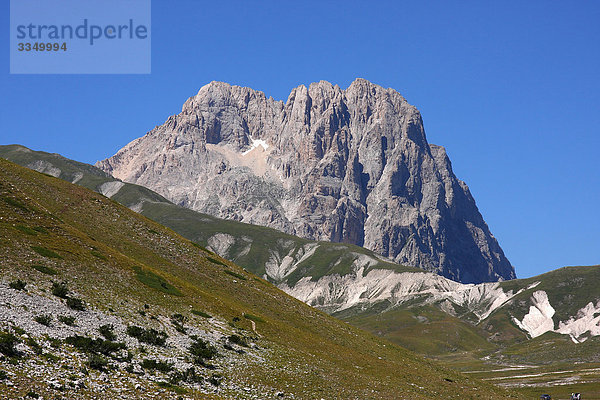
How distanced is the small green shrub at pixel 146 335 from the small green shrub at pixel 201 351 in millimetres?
2623

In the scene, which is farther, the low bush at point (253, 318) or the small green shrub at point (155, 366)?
the low bush at point (253, 318)

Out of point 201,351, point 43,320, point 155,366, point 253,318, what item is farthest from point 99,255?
point 155,366

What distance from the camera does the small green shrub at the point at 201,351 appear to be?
159ft

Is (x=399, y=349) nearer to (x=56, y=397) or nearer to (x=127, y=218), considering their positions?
(x=127, y=218)

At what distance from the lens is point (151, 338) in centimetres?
4838

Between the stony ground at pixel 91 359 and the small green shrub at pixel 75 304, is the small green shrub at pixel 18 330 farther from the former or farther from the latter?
the small green shrub at pixel 75 304

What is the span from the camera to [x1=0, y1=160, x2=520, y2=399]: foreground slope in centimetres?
3884

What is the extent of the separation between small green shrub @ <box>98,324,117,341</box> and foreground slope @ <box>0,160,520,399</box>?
0.54 m

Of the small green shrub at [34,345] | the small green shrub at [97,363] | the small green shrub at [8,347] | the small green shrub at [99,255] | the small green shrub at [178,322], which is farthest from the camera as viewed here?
the small green shrub at [99,255]

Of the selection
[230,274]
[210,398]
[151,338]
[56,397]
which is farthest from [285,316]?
[56,397]

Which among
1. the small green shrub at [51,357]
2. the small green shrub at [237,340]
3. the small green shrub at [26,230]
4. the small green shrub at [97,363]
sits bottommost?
the small green shrub at [237,340]

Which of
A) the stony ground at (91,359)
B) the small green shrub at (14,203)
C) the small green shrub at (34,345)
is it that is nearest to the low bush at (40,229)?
the small green shrub at (14,203)

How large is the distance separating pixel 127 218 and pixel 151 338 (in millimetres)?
49449

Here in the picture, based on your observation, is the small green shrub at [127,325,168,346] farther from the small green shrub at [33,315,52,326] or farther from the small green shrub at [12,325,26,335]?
the small green shrub at [12,325,26,335]
